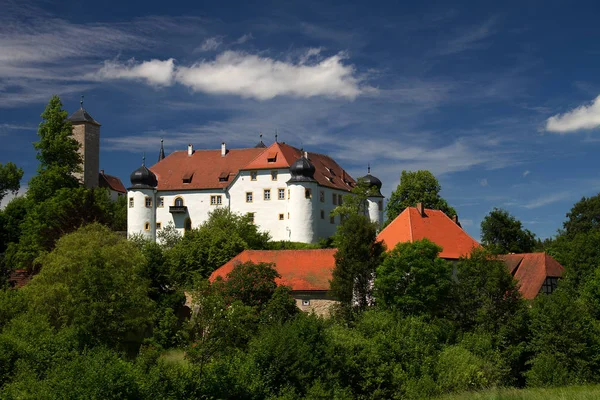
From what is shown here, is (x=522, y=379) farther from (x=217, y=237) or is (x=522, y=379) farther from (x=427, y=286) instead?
(x=217, y=237)

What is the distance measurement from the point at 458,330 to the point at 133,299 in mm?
13958

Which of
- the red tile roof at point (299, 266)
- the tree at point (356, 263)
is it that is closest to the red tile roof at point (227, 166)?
the red tile roof at point (299, 266)

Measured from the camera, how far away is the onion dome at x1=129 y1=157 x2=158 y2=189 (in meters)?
66.6

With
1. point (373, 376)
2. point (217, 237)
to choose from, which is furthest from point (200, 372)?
point (217, 237)

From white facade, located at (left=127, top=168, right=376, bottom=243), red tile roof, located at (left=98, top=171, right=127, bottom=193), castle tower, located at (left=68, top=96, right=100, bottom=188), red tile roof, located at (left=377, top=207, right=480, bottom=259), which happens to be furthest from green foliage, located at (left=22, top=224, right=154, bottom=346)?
red tile roof, located at (left=98, top=171, right=127, bottom=193)

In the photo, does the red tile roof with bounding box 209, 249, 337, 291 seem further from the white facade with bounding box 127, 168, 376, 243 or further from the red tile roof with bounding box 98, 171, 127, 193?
the red tile roof with bounding box 98, 171, 127, 193

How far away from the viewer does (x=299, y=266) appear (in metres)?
41.4

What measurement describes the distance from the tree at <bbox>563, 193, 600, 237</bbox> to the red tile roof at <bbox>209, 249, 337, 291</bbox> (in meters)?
33.2

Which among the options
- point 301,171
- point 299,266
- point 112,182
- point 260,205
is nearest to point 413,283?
point 299,266

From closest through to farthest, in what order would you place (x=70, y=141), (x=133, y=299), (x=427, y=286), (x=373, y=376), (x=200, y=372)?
(x=200, y=372) < (x=373, y=376) < (x=133, y=299) < (x=427, y=286) < (x=70, y=141)

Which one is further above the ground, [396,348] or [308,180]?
[308,180]

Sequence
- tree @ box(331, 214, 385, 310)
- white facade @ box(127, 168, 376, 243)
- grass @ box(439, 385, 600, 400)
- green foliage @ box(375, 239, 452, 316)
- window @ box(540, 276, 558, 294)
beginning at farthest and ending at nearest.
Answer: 1. white facade @ box(127, 168, 376, 243)
2. window @ box(540, 276, 558, 294)
3. tree @ box(331, 214, 385, 310)
4. green foliage @ box(375, 239, 452, 316)
5. grass @ box(439, 385, 600, 400)

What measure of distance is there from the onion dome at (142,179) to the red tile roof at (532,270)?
107 ft

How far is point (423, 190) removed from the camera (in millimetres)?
64000
